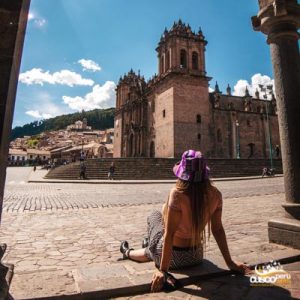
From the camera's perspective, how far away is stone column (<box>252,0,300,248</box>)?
380cm

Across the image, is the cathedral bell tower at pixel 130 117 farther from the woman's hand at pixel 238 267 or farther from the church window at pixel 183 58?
the woman's hand at pixel 238 267

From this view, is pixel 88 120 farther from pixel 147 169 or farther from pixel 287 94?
pixel 287 94

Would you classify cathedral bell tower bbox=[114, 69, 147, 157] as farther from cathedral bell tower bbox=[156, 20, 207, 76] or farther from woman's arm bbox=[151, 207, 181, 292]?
woman's arm bbox=[151, 207, 181, 292]

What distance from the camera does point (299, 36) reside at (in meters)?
4.19

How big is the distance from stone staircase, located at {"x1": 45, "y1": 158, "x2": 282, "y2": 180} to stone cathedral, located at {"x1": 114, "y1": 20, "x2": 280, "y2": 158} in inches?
229

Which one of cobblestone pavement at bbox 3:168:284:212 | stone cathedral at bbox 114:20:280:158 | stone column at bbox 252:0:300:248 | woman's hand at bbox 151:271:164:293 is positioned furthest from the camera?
stone cathedral at bbox 114:20:280:158

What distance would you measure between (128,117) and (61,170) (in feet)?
66.0

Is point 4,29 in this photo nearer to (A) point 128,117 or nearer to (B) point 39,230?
(B) point 39,230

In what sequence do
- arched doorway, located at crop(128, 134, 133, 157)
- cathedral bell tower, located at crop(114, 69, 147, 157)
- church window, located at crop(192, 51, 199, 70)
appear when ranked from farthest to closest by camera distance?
arched doorway, located at crop(128, 134, 133, 157) < cathedral bell tower, located at crop(114, 69, 147, 157) < church window, located at crop(192, 51, 199, 70)

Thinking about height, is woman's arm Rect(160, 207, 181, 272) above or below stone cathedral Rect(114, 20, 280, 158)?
below

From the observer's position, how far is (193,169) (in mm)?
2514

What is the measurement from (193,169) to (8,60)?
1.83 meters

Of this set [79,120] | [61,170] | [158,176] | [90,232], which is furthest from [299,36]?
[79,120]

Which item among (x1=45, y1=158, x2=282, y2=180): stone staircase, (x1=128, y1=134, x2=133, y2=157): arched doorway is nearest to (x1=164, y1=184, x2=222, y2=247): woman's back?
(x1=45, y1=158, x2=282, y2=180): stone staircase
